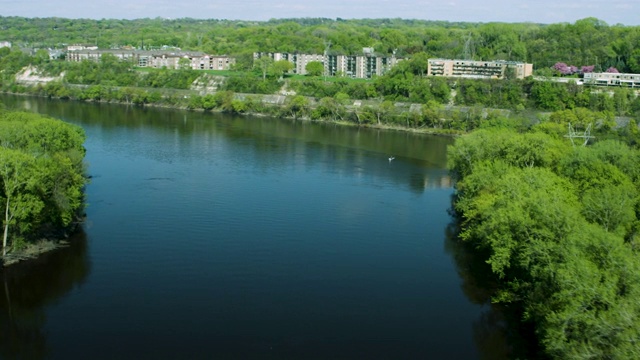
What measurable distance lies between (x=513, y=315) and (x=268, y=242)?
3.04m

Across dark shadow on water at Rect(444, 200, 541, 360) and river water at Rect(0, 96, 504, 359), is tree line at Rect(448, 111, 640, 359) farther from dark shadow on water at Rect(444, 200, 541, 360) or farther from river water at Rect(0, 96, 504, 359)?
river water at Rect(0, 96, 504, 359)

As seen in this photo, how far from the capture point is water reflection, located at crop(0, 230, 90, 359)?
224 inches

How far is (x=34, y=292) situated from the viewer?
6.66 m

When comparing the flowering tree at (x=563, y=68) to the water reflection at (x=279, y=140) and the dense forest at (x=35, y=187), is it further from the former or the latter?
the dense forest at (x=35, y=187)

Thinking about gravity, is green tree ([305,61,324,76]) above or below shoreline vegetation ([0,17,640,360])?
above

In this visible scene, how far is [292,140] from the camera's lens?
1600cm

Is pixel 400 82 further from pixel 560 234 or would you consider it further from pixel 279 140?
pixel 560 234

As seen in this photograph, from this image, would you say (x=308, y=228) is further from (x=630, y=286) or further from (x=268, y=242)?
(x=630, y=286)

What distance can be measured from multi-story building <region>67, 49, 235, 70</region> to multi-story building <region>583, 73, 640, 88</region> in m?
14.7

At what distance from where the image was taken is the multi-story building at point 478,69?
2145cm

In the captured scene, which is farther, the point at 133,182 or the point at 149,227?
the point at 133,182

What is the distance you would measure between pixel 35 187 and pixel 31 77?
21480 millimetres

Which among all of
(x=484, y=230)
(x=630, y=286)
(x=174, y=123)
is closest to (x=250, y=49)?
(x=174, y=123)

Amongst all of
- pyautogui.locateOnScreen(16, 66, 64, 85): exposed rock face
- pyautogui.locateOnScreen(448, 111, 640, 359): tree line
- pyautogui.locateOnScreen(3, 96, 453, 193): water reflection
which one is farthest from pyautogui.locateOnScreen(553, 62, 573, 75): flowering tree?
pyautogui.locateOnScreen(16, 66, 64, 85): exposed rock face
